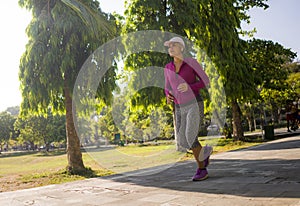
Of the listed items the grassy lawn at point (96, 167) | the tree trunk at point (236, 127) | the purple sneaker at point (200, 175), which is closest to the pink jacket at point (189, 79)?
the purple sneaker at point (200, 175)

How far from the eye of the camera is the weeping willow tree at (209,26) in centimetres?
1292

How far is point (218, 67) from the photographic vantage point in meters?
14.1

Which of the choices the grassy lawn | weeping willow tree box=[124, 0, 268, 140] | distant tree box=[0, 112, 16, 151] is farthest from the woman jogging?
distant tree box=[0, 112, 16, 151]

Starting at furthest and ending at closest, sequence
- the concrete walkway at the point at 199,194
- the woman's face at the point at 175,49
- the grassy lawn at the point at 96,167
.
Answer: the grassy lawn at the point at 96,167
the woman's face at the point at 175,49
the concrete walkway at the point at 199,194

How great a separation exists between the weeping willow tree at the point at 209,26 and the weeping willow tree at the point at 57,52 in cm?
528

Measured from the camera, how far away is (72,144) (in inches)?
330

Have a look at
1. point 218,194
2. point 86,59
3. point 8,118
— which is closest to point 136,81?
point 86,59

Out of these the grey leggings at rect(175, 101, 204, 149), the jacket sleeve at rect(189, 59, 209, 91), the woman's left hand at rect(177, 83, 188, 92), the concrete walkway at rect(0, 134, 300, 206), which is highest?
the jacket sleeve at rect(189, 59, 209, 91)

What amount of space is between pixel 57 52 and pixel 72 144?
9.25 ft

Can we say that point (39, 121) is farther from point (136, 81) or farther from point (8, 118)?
point (136, 81)

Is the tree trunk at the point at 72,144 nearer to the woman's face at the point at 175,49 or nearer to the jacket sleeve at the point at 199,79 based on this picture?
the woman's face at the point at 175,49

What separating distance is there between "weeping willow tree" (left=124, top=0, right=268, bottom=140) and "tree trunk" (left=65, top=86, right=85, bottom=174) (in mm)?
6388

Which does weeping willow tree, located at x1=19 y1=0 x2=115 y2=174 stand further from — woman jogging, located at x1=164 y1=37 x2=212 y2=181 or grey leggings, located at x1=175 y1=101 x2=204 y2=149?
grey leggings, located at x1=175 y1=101 x2=204 y2=149

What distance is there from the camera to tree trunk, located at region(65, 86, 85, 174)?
827 cm
